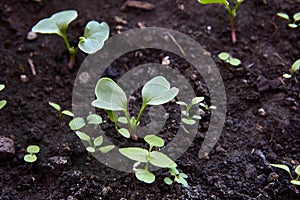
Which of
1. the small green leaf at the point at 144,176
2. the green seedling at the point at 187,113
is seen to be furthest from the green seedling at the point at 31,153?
the green seedling at the point at 187,113

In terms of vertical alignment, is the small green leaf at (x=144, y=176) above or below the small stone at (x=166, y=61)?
below

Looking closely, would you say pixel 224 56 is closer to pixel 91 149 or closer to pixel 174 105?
pixel 174 105

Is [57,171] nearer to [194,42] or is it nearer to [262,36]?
[194,42]

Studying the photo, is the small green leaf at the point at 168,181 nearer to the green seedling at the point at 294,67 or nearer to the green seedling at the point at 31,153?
the green seedling at the point at 31,153

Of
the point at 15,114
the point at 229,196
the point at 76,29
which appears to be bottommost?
the point at 229,196

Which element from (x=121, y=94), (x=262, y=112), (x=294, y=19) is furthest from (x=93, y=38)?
(x=294, y=19)

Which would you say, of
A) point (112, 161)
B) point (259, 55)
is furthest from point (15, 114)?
point (259, 55)

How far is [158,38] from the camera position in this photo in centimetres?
168

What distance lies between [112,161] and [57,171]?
6.4 inches

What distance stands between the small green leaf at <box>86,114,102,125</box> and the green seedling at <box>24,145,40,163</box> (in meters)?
0.17

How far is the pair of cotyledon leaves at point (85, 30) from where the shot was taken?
4.59 feet

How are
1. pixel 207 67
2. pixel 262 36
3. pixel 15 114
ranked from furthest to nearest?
pixel 262 36
pixel 207 67
pixel 15 114

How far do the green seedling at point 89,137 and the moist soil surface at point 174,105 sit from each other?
0.04 metres

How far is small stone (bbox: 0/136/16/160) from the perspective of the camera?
1.32 m
